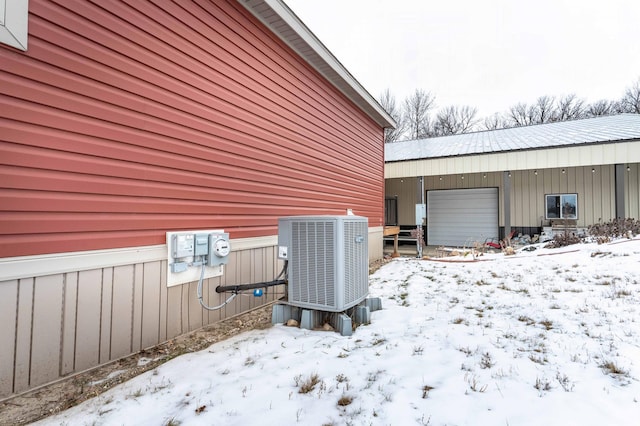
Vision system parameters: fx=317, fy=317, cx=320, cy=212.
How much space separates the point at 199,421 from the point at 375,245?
7.24 metres

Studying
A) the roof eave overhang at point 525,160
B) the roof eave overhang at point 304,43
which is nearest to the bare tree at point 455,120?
the roof eave overhang at point 525,160

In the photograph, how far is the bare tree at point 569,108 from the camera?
24.3 metres

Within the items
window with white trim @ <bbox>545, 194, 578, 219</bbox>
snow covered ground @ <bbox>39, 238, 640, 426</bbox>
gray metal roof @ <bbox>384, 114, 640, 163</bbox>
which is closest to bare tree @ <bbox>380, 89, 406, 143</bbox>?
gray metal roof @ <bbox>384, 114, 640, 163</bbox>

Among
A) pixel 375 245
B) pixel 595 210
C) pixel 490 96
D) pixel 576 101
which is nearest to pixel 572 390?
pixel 375 245

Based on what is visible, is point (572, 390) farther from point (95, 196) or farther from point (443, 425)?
point (95, 196)

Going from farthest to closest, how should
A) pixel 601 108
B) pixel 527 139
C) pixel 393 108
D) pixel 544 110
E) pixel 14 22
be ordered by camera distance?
1. pixel 393 108
2. pixel 544 110
3. pixel 601 108
4. pixel 527 139
5. pixel 14 22

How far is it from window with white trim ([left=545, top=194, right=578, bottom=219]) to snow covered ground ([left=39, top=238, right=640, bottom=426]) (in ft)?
30.1

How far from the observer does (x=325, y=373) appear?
217 centimetres

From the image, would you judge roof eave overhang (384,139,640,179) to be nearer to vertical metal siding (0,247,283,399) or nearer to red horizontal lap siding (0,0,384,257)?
red horizontal lap siding (0,0,384,257)

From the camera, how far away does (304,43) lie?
4.73 m

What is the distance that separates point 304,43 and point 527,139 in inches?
401

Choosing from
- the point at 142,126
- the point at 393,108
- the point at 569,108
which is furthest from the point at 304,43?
the point at 569,108

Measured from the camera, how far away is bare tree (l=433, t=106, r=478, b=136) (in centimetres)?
2788

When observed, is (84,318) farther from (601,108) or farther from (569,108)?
(601,108)
